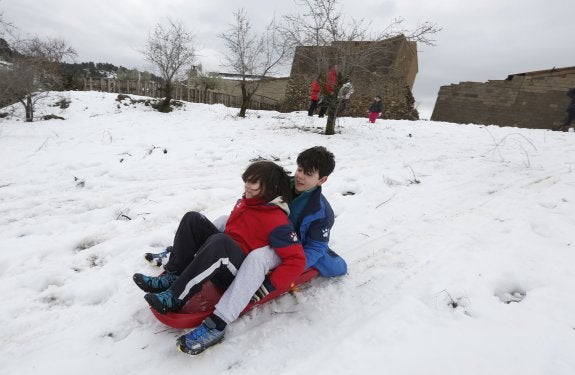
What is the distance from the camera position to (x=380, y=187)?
4160 millimetres

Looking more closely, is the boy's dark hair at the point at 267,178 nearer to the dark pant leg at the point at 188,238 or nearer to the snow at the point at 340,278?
the dark pant leg at the point at 188,238

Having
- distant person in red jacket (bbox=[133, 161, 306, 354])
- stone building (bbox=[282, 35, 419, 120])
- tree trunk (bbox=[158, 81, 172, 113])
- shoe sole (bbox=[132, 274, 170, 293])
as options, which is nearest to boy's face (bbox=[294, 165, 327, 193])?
distant person in red jacket (bbox=[133, 161, 306, 354])

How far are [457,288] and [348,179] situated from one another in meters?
2.38

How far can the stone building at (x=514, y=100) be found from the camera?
11.9m

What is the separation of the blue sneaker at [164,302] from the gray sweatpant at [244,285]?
271mm

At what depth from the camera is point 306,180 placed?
213cm

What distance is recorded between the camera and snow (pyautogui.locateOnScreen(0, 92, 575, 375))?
171 centimetres

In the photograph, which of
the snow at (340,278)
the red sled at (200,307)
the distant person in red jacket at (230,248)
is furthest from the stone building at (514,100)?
the distant person in red jacket at (230,248)

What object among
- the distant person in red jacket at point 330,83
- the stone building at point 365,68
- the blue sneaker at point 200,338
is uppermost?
the stone building at point 365,68

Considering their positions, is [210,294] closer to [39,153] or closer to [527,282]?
[527,282]

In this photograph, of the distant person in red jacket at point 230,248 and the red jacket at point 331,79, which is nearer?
the distant person in red jacket at point 230,248

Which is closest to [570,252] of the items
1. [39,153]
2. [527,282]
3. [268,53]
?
[527,282]

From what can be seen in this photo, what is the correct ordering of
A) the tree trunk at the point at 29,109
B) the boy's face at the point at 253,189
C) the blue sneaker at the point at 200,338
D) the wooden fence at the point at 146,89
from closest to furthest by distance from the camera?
the blue sneaker at the point at 200,338 → the boy's face at the point at 253,189 → the tree trunk at the point at 29,109 → the wooden fence at the point at 146,89

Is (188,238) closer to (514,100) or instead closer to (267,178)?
(267,178)
